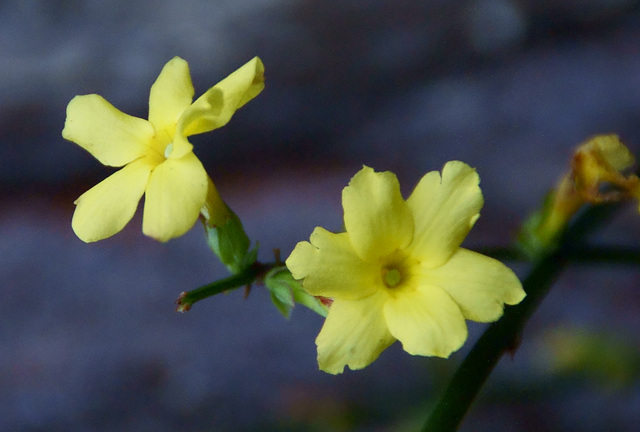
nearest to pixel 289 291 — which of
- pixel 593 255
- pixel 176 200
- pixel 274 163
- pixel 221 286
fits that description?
pixel 221 286

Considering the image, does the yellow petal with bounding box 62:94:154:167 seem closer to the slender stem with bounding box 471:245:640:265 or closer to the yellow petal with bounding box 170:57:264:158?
the yellow petal with bounding box 170:57:264:158

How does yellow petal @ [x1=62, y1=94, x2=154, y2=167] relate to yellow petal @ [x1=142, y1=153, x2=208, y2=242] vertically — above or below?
above

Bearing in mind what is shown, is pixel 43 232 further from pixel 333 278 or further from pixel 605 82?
pixel 605 82

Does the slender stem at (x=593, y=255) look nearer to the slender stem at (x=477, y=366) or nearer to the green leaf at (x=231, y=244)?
the slender stem at (x=477, y=366)

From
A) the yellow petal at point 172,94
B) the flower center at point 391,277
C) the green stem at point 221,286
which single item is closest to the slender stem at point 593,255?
the flower center at point 391,277

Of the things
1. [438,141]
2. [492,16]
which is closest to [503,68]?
[492,16]

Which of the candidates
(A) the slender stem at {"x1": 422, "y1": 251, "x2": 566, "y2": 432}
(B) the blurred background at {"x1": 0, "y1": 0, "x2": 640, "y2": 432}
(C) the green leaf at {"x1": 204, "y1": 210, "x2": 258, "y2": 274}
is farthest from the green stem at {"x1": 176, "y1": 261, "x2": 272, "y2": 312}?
(B) the blurred background at {"x1": 0, "y1": 0, "x2": 640, "y2": 432}

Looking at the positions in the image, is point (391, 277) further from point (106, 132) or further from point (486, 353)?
point (106, 132)
